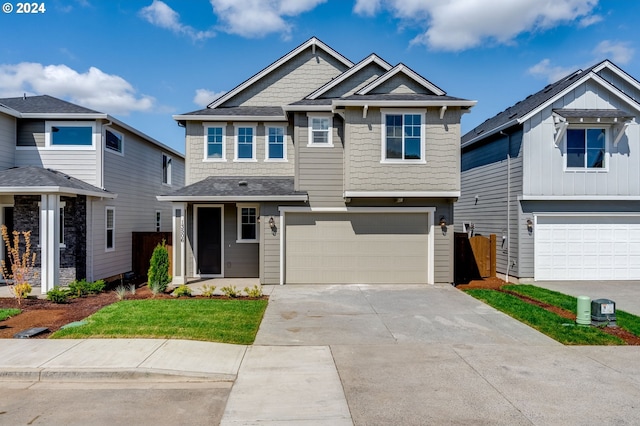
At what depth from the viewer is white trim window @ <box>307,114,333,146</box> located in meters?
13.8

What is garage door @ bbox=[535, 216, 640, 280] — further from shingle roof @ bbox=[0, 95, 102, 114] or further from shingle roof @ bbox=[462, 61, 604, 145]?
shingle roof @ bbox=[0, 95, 102, 114]

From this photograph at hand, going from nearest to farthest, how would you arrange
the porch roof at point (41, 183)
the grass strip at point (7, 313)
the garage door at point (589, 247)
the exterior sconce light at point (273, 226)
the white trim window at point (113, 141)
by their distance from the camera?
the grass strip at point (7, 313), the porch roof at point (41, 183), the exterior sconce light at point (273, 226), the white trim window at point (113, 141), the garage door at point (589, 247)

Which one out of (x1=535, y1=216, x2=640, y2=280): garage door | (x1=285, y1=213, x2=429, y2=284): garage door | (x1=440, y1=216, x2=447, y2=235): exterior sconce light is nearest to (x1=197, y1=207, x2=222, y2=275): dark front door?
(x1=285, y1=213, x2=429, y2=284): garage door

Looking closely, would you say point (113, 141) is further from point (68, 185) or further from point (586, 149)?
point (586, 149)

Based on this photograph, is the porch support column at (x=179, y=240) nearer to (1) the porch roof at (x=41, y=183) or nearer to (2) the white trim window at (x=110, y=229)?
(1) the porch roof at (x=41, y=183)

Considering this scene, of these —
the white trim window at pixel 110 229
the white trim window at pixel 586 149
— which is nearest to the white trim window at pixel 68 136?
the white trim window at pixel 110 229

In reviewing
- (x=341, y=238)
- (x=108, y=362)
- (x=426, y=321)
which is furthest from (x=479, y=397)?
(x=341, y=238)

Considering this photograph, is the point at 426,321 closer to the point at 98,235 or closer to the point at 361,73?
the point at 361,73

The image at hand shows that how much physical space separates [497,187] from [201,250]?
11.5 m

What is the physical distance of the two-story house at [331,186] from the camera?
42.6 feet

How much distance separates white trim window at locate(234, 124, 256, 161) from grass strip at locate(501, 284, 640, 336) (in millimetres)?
9909

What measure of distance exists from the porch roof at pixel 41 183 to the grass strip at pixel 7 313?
3.39 metres

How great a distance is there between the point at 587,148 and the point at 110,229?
56.0 feet

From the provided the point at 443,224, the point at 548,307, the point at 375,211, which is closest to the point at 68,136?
the point at 375,211
